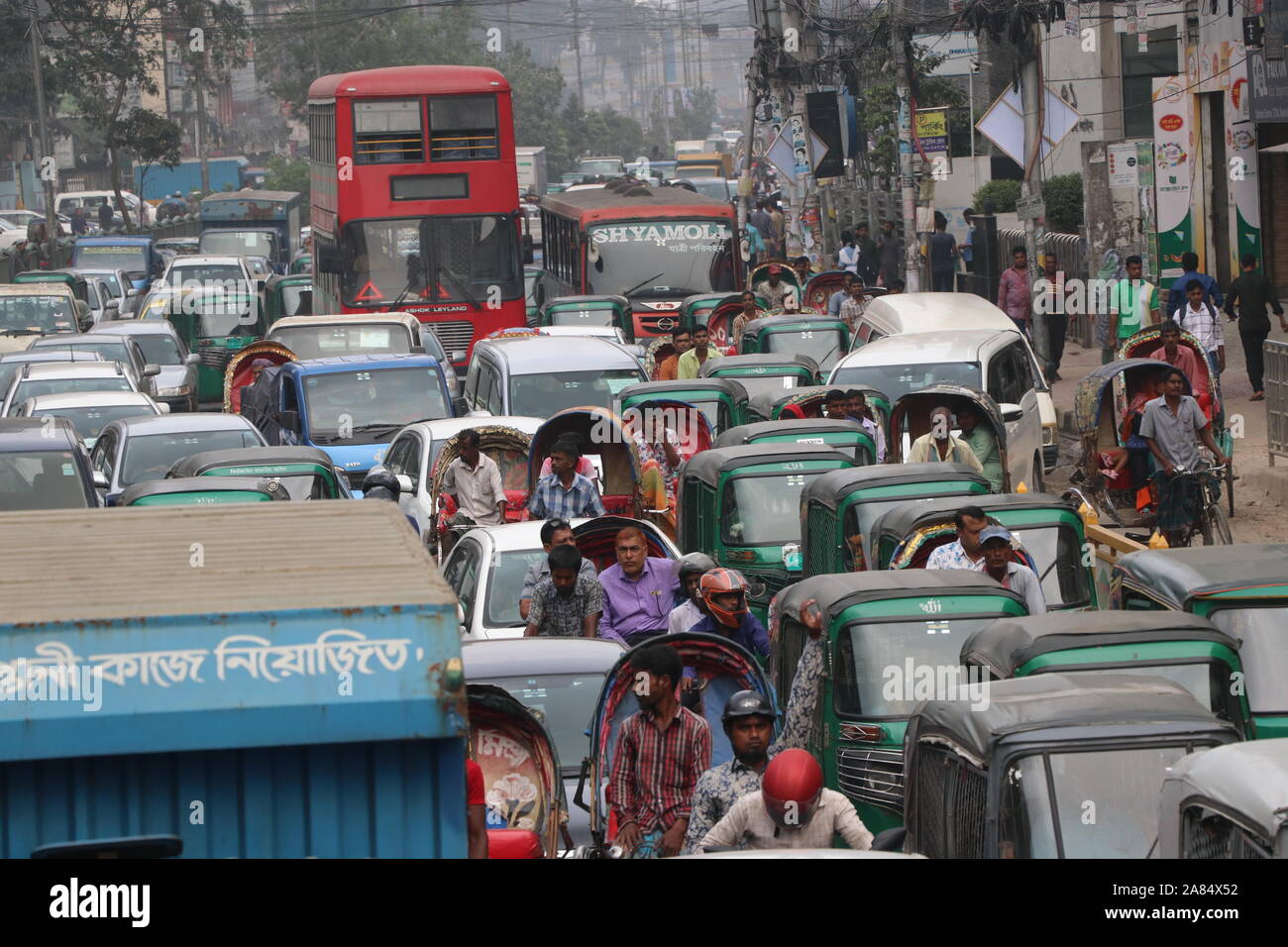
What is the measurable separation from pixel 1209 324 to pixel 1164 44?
924 inches

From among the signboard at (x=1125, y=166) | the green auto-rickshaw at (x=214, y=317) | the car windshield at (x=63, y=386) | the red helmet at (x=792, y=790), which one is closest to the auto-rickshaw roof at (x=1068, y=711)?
the red helmet at (x=792, y=790)

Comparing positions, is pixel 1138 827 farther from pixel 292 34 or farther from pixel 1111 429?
pixel 292 34

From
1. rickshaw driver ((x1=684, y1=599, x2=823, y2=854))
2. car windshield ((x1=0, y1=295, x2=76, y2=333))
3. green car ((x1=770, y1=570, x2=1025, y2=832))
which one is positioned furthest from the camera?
car windshield ((x1=0, y1=295, x2=76, y2=333))

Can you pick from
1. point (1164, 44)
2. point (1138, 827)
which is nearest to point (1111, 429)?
point (1138, 827)

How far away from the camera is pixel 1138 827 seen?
6.70 m

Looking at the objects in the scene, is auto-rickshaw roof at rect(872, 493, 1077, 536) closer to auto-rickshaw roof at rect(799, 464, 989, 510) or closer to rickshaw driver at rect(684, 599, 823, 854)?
auto-rickshaw roof at rect(799, 464, 989, 510)

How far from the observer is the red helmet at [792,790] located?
22.3 ft

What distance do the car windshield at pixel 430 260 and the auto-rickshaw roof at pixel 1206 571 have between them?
2003 centimetres

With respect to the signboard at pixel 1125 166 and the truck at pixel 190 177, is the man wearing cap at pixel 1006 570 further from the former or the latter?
the truck at pixel 190 177

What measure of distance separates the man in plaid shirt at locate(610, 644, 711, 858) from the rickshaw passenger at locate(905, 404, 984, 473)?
268 inches

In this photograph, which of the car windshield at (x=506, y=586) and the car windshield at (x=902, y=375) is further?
the car windshield at (x=902, y=375)

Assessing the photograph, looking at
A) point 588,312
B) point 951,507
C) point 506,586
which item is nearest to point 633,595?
point 506,586

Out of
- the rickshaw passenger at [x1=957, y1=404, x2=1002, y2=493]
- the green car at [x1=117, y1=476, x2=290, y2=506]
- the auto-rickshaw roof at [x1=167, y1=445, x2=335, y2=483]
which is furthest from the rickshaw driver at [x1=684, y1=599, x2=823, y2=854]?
the rickshaw passenger at [x1=957, y1=404, x2=1002, y2=493]

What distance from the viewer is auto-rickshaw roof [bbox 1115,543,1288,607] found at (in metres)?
9.34
